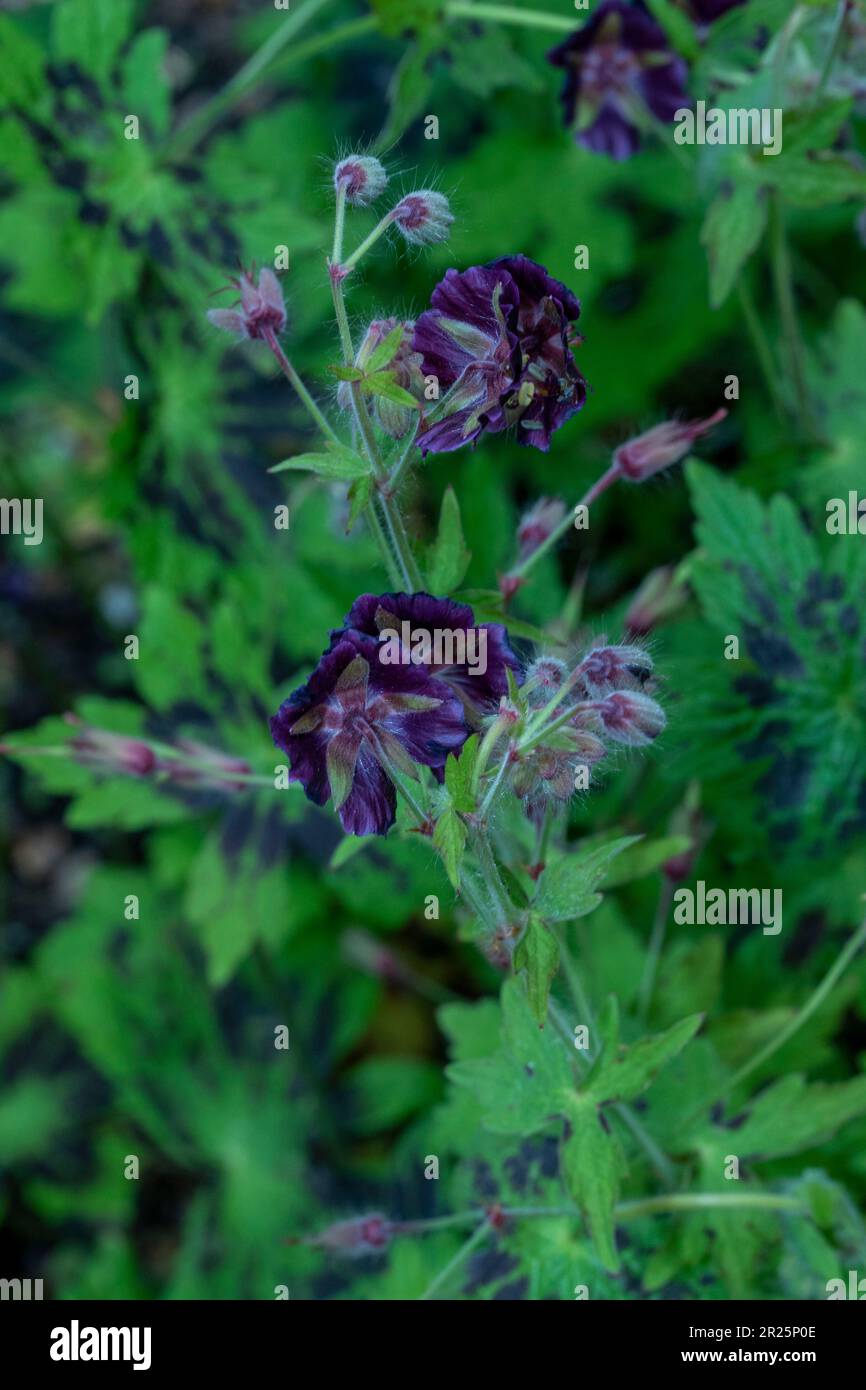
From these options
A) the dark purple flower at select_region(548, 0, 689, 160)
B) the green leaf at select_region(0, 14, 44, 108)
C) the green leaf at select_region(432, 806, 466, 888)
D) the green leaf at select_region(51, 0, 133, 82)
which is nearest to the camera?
the green leaf at select_region(432, 806, 466, 888)

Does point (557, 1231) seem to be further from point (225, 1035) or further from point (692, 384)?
point (692, 384)

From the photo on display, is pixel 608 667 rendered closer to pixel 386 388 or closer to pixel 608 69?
pixel 386 388

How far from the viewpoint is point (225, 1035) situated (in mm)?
2910

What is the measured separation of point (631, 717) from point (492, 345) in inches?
→ 14.0

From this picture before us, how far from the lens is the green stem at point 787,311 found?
6.98 ft

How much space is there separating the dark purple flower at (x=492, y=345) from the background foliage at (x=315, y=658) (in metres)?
0.25

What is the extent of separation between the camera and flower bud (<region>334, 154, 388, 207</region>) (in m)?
1.26

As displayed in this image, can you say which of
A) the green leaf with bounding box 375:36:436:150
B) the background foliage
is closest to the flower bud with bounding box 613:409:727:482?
the background foliage

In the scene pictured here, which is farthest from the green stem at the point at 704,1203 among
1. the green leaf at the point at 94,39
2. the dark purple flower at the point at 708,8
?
the green leaf at the point at 94,39

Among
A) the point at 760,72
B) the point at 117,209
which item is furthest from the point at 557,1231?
the point at 117,209

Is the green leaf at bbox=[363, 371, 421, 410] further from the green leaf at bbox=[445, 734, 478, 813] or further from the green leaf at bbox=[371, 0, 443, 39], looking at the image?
the green leaf at bbox=[371, 0, 443, 39]

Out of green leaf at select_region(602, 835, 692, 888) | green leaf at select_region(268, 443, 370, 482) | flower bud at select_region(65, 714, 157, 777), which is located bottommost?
green leaf at select_region(602, 835, 692, 888)

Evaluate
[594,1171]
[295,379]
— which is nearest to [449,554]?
[295,379]

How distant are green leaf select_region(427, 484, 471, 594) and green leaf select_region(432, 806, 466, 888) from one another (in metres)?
0.30
